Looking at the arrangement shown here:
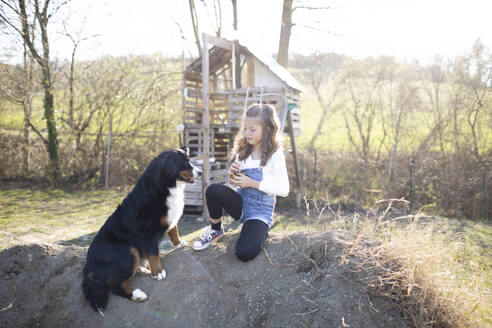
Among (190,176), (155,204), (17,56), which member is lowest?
(155,204)

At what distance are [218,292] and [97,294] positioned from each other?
1.17m

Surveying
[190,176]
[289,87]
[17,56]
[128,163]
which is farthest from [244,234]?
[17,56]

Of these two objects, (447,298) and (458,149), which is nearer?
(447,298)

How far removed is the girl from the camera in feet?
11.0

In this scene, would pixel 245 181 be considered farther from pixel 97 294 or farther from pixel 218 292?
pixel 97 294

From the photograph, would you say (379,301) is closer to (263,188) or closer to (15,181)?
(263,188)

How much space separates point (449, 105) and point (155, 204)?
8.99 metres

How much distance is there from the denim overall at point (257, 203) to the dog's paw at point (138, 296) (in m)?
1.32

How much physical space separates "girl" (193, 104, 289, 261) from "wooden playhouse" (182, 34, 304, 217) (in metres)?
3.83

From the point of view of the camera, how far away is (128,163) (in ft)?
37.9

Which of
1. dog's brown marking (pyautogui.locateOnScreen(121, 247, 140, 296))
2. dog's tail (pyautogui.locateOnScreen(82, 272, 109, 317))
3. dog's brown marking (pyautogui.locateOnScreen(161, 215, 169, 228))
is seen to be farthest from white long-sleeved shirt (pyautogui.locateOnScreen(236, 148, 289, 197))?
dog's tail (pyautogui.locateOnScreen(82, 272, 109, 317))

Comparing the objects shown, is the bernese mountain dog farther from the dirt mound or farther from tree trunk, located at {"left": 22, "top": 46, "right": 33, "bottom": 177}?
tree trunk, located at {"left": 22, "top": 46, "right": 33, "bottom": 177}

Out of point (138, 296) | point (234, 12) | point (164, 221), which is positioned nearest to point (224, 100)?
point (234, 12)

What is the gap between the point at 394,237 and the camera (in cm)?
305
